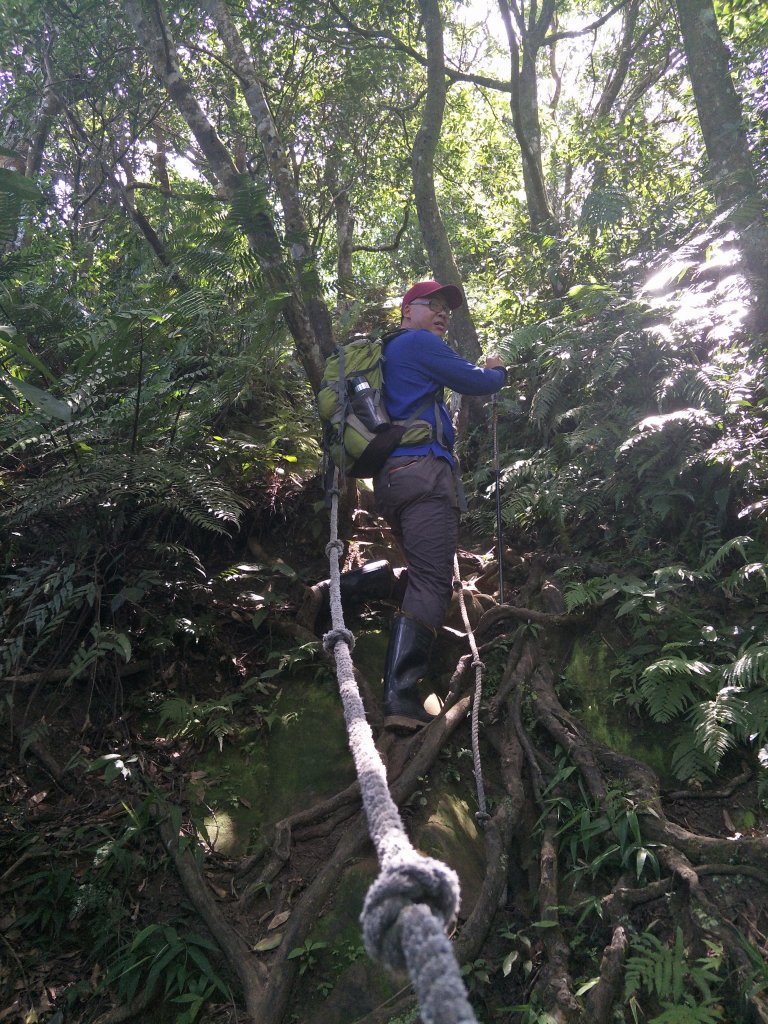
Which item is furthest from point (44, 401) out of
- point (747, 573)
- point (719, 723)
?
point (747, 573)

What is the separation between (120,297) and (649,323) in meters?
5.03

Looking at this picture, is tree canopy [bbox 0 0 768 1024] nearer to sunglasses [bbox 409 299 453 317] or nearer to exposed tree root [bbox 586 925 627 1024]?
exposed tree root [bbox 586 925 627 1024]

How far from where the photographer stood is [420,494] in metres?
4.75

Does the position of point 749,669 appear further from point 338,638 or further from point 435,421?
point 435,421

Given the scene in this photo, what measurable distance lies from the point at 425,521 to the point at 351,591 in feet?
2.83

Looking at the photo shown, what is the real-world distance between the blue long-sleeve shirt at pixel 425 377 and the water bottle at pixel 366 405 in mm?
157

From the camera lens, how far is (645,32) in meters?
12.7

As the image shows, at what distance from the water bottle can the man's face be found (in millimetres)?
810

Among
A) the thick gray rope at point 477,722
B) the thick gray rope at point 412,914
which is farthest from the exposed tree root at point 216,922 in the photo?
the thick gray rope at point 412,914

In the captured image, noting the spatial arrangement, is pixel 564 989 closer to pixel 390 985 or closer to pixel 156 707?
pixel 390 985

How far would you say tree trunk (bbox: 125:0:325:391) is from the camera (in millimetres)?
5473

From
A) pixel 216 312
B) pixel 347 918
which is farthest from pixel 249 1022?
pixel 216 312

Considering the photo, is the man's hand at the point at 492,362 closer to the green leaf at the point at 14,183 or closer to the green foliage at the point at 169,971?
the green leaf at the point at 14,183

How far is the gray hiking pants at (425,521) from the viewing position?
15.4ft
